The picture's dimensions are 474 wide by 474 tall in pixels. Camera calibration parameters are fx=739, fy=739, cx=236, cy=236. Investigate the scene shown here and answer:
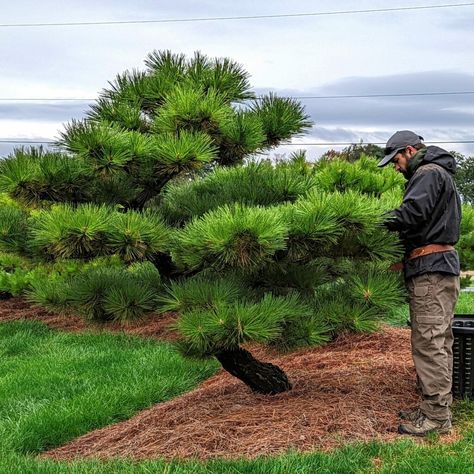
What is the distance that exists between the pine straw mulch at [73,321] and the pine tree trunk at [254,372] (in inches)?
97.5

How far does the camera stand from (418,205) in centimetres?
412

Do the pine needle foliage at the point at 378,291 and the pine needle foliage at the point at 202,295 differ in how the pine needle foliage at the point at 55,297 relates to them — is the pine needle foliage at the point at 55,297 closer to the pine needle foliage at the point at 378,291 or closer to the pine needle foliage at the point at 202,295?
the pine needle foliage at the point at 202,295

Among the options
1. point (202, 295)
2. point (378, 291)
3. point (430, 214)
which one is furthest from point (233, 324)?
point (430, 214)

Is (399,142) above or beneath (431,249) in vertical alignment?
above

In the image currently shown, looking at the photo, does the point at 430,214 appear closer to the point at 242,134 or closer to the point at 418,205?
the point at 418,205

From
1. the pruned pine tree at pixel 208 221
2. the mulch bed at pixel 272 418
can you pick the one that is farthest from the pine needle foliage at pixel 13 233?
the mulch bed at pixel 272 418

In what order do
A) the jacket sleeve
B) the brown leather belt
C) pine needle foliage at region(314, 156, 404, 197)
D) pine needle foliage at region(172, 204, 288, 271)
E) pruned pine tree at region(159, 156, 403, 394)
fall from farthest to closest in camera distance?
pine needle foliage at region(314, 156, 404, 197) < the brown leather belt < the jacket sleeve < pruned pine tree at region(159, 156, 403, 394) < pine needle foliage at region(172, 204, 288, 271)

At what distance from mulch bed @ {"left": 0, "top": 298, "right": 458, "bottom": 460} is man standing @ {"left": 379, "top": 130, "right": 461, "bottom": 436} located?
0.25m

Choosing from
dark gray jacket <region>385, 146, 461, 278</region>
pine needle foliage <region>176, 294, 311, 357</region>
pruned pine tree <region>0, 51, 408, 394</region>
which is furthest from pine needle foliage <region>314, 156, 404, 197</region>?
pine needle foliage <region>176, 294, 311, 357</region>

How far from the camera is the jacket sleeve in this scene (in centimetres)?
412

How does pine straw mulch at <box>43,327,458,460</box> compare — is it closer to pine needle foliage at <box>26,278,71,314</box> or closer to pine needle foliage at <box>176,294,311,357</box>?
pine needle foliage at <box>176,294,311,357</box>

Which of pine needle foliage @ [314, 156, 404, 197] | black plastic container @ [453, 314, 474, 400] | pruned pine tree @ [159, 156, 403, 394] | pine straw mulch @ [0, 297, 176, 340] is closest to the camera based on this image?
pruned pine tree @ [159, 156, 403, 394]

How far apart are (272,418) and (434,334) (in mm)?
1092

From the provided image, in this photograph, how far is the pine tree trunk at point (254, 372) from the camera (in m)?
4.89
